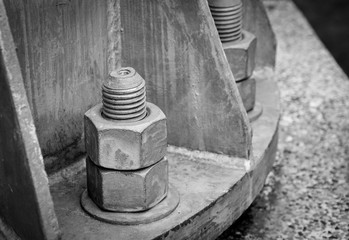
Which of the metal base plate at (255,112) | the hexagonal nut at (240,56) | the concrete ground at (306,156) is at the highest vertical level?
the hexagonal nut at (240,56)

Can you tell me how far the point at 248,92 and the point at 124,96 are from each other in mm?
905

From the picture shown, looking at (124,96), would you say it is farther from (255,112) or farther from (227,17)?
(255,112)

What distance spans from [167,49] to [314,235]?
0.86 metres

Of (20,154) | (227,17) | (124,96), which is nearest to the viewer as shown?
(20,154)

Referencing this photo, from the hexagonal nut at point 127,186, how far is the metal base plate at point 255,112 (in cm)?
72

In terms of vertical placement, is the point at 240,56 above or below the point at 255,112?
above

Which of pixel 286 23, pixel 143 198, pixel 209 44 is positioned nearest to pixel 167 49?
pixel 209 44

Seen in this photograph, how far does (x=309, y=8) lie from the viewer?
8656mm

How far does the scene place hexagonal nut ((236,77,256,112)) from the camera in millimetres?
2887

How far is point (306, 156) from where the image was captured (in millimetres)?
3236

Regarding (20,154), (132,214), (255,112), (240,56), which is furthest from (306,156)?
(20,154)

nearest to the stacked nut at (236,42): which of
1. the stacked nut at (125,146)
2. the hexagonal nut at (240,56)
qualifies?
the hexagonal nut at (240,56)

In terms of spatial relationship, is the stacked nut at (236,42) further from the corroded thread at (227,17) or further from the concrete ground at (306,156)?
the concrete ground at (306,156)

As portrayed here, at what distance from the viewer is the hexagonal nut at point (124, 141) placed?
84.6 inches
